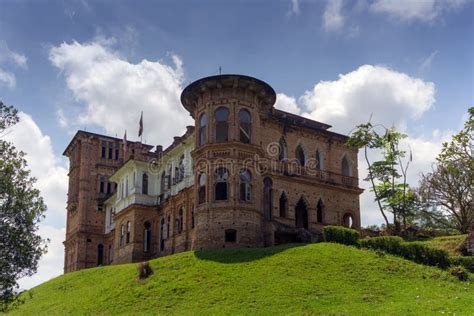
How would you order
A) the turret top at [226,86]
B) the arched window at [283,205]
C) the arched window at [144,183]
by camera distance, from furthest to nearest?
the arched window at [144,183] < the arched window at [283,205] < the turret top at [226,86]

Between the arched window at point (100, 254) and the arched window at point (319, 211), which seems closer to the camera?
the arched window at point (319, 211)

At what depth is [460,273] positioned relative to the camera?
2948cm

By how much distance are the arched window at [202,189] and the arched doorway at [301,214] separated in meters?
8.21

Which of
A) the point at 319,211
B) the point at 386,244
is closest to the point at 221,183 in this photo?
the point at 319,211

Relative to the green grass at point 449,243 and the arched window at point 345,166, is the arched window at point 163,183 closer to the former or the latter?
the arched window at point 345,166

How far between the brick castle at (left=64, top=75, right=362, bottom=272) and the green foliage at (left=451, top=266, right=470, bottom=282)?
12.7 meters

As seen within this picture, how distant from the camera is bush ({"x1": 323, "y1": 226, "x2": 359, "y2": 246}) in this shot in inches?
1416

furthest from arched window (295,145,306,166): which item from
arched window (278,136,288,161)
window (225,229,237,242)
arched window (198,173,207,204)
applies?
window (225,229,237,242)

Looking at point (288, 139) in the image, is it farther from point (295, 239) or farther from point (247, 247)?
point (247, 247)

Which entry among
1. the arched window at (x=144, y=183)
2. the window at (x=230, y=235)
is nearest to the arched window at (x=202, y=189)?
the window at (x=230, y=235)

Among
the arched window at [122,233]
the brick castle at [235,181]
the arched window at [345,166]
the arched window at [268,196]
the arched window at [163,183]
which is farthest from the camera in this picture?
the arched window at [122,233]

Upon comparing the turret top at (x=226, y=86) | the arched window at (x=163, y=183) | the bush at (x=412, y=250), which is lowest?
the bush at (x=412, y=250)

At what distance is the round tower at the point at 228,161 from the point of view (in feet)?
128

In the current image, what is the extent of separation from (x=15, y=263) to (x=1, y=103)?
21.7 feet
